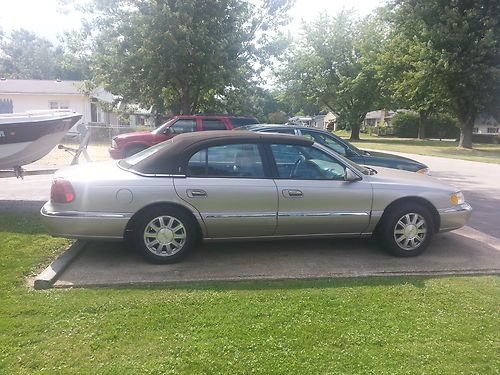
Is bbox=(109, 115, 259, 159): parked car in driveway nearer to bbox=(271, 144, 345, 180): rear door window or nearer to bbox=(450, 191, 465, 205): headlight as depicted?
bbox=(271, 144, 345, 180): rear door window

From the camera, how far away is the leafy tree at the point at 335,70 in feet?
139

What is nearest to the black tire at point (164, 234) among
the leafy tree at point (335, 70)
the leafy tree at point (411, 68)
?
the leafy tree at point (411, 68)

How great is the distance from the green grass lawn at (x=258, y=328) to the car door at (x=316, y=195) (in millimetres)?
887

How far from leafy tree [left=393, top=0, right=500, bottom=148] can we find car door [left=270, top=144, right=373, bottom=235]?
23.5 meters

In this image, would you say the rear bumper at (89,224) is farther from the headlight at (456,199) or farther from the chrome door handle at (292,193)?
the headlight at (456,199)

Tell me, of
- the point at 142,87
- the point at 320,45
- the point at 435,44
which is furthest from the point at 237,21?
the point at 320,45

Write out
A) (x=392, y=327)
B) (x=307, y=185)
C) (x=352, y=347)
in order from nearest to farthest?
(x=352, y=347) < (x=392, y=327) < (x=307, y=185)

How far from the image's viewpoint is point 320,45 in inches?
1730

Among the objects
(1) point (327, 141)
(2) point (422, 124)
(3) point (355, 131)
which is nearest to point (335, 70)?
(3) point (355, 131)

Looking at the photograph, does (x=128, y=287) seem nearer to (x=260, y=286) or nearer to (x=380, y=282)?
(x=260, y=286)

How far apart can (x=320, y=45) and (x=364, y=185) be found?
41965mm

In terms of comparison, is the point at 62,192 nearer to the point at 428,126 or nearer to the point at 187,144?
the point at 187,144

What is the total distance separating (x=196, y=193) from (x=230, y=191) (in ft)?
1.28

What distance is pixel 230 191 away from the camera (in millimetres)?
4836
